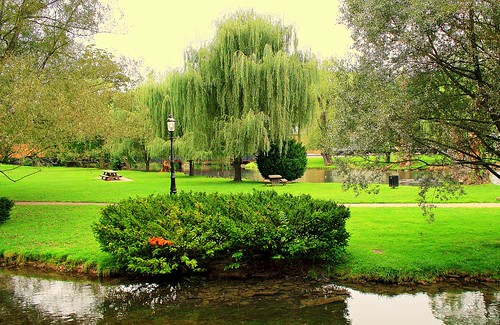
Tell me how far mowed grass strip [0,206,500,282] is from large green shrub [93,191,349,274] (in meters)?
0.75

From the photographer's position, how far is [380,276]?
7914 mm

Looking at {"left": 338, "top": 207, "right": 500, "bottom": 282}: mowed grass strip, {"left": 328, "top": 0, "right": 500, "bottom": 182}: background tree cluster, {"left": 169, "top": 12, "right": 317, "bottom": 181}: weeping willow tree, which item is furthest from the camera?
{"left": 169, "top": 12, "right": 317, "bottom": 181}: weeping willow tree

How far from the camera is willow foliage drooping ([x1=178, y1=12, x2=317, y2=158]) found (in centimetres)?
2206

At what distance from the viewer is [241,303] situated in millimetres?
7082

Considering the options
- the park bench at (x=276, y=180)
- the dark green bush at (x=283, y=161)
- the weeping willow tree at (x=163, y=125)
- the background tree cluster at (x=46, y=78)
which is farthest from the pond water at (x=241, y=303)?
the weeping willow tree at (x=163, y=125)

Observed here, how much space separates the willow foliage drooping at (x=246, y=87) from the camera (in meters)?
22.1

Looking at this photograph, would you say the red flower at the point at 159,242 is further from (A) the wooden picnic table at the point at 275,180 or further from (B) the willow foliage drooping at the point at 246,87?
(A) the wooden picnic table at the point at 275,180

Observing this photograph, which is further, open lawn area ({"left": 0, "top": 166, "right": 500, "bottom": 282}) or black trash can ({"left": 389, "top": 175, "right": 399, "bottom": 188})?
black trash can ({"left": 389, "top": 175, "right": 399, "bottom": 188})

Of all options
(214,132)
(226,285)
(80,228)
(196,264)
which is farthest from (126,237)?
(214,132)

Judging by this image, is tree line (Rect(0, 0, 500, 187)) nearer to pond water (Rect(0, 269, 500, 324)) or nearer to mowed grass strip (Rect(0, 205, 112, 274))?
mowed grass strip (Rect(0, 205, 112, 274))

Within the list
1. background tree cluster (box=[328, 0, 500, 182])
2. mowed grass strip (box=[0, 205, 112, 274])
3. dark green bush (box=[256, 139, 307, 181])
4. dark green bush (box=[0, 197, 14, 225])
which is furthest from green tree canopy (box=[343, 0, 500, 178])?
dark green bush (box=[256, 139, 307, 181])

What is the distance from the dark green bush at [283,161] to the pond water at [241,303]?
56.1ft

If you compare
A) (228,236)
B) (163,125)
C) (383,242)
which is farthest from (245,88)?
(228,236)

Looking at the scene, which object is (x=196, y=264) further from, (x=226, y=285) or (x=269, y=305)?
(x=269, y=305)
